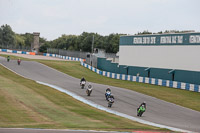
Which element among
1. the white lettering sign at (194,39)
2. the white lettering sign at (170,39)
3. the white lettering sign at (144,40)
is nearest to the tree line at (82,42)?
the white lettering sign at (144,40)

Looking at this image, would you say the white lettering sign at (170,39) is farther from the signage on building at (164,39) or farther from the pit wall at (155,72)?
the pit wall at (155,72)

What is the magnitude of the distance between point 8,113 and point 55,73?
3978 centimetres

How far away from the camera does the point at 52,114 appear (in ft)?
82.9

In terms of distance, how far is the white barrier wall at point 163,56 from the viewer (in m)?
52.6

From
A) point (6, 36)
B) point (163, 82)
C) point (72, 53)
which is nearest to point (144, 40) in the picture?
point (163, 82)

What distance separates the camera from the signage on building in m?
52.4

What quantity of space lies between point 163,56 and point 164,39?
2578 mm

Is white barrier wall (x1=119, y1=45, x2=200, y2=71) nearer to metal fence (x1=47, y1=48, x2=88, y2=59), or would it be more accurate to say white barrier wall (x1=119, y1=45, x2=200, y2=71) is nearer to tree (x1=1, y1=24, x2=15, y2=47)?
metal fence (x1=47, y1=48, x2=88, y2=59)

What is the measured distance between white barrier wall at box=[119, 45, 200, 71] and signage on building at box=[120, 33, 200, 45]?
0.58 m

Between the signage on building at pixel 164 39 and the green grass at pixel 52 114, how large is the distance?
2394 cm

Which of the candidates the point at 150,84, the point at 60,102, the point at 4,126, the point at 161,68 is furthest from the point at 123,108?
the point at 161,68

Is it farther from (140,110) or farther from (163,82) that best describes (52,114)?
(163,82)

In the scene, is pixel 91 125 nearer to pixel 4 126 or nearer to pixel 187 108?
pixel 4 126

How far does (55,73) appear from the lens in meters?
63.8
